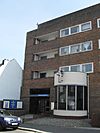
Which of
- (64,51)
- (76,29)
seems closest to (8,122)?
(64,51)

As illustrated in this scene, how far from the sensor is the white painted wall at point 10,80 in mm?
35281

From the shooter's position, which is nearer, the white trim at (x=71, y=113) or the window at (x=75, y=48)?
the white trim at (x=71, y=113)

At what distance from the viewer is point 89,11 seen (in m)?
29.1

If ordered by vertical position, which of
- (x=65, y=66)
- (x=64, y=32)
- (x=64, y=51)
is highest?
(x=64, y=32)

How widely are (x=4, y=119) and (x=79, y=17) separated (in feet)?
57.6

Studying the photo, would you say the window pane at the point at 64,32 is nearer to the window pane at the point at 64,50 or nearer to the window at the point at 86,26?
the window pane at the point at 64,50

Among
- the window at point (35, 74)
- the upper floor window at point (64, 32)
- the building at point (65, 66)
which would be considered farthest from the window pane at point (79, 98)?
the window at point (35, 74)

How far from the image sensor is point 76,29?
2977cm

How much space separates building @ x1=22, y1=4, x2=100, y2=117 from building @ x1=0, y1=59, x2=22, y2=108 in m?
3.12

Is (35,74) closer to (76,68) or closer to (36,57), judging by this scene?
(36,57)

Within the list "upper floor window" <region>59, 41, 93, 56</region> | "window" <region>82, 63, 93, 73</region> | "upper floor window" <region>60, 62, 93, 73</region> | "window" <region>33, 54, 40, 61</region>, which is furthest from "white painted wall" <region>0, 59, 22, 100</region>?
"window" <region>82, 63, 93, 73</region>

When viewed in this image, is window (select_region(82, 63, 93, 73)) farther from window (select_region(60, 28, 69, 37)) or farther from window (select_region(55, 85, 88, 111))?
window (select_region(60, 28, 69, 37))

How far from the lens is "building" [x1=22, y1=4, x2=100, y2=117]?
25438mm

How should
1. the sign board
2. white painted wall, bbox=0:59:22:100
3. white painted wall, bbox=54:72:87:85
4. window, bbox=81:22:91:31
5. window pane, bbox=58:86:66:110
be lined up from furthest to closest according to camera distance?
white painted wall, bbox=0:59:22:100 < the sign board < window, bbox=81:22:91:31 < white painted wall, bbox=54:72:87:85 < window pane, bbox=58:86:66:110
